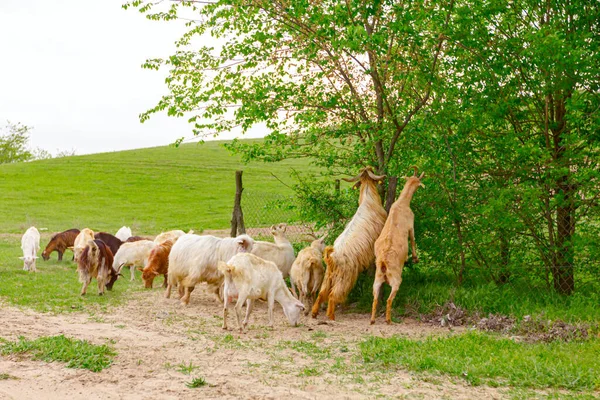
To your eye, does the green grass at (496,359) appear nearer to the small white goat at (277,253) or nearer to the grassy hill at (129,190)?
the small white goat at (277,253)

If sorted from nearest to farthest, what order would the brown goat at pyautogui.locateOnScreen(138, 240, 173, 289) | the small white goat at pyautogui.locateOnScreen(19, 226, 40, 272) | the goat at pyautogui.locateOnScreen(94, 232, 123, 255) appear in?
1. the brown goat at pyautogui.locateOnScreen(138, 240, 173, 289)
2. the small white goat at pyautogui.locateOnScreen(19, 226, 40, 272)
3. the goat at pyautogui.locateOnScreen(94, 232, 123, 255)

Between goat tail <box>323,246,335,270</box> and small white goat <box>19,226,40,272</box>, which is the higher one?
goat tail <box>323,246,335,270</box>

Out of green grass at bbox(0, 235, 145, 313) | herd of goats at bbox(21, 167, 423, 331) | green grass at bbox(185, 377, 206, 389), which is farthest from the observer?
green grass at bbox(0, 235, 145, 313)

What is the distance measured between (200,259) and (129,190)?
100ft

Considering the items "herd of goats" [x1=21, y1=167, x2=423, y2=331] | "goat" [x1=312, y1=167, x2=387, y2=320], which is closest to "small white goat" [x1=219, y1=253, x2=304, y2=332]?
"herd of goats" [x1=21, y1=167, x2=423, y2=331]

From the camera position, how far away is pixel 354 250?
9672mm

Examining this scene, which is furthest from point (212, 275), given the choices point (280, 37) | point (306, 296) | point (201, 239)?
point (280, 37)

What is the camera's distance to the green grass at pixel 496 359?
620cm

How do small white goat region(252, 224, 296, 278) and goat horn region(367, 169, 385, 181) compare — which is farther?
small white goat region(252, 224, 296, 278)

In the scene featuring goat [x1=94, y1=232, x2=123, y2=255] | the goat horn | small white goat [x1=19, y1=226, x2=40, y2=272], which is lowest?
small white goat [x1=19, y1=226, x2=40, y2=272]

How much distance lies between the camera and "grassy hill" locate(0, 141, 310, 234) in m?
30.2

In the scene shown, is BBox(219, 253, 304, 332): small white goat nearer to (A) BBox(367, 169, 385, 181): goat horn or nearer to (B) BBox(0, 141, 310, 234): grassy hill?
(A) BBox(367, 169, 385, 181): goat horn

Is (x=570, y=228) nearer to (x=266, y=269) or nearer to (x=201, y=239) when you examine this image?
(x=266, y=269)

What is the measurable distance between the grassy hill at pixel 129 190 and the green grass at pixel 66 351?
16455 millimetres
